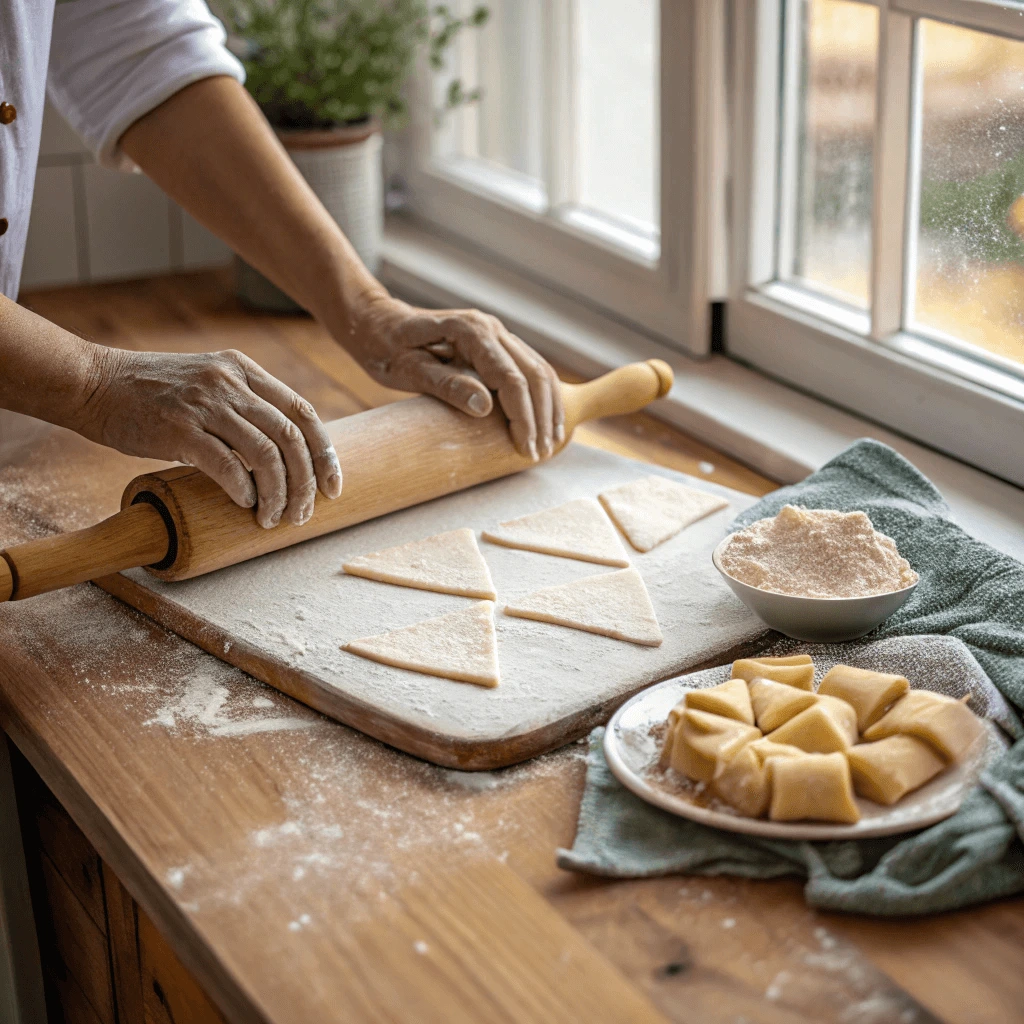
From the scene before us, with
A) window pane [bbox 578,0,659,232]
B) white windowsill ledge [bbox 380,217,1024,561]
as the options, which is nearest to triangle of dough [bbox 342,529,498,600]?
white windowsill ledge [bbox 380,217,1024,561]

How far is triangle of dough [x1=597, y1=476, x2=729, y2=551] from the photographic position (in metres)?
1.26

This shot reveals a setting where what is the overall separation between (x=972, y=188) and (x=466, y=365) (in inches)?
23.0

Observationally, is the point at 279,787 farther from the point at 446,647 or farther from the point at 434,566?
the point at 434,566

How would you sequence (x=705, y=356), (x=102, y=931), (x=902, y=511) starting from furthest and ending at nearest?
(x=705, y=356), (x=902, y=511), (x=102, y=931)

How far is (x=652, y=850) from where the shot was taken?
32.6 inches

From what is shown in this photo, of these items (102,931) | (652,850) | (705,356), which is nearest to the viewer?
(652,850)

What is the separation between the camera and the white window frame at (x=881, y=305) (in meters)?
1.37

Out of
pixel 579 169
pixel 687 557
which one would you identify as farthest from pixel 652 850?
pixel 579 169

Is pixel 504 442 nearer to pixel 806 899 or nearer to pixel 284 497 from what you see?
pixel 284 497

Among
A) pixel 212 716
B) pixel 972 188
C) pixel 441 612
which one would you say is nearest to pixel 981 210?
pixel 972 188

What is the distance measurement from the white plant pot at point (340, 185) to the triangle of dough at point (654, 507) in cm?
91

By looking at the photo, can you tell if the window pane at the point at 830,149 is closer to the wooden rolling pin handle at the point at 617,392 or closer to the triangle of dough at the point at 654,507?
the wooden rolling pin handle at the point at 617,392

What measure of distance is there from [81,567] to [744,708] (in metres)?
0.60

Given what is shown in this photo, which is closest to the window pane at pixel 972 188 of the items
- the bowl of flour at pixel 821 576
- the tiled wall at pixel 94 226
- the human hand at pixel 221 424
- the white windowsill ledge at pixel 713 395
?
the white windowsill ledge at pixel 713 395
